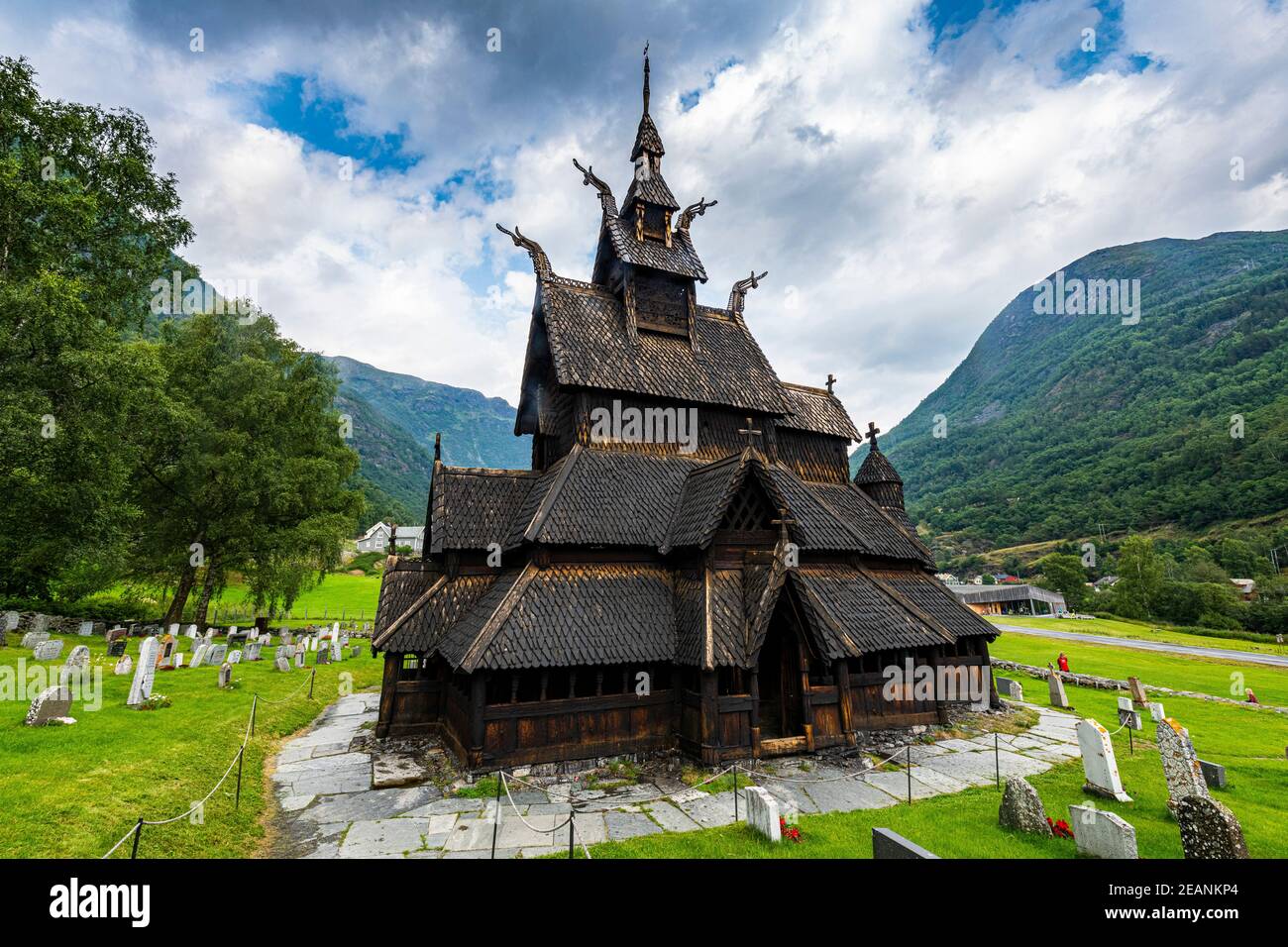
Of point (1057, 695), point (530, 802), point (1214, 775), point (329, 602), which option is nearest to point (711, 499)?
point (530, 802)

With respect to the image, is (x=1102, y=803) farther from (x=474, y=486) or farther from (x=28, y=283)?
(x=28, y=283)

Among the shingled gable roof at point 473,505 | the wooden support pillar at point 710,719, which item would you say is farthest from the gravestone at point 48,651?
the wooden support pillar at point 710,719

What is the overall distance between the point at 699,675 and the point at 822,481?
10475mm

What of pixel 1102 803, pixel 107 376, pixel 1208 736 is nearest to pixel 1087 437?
pixel 1208 736

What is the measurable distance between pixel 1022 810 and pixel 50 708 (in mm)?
18545

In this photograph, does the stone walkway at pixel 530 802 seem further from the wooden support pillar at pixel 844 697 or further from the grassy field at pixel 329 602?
the grassy field at pixel 329 602

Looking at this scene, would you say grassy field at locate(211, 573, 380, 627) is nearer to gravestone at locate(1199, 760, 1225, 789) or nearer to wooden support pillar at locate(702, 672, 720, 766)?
wooden support pillar at locate(702, 672, 720, 766)

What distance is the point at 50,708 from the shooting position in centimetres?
1109

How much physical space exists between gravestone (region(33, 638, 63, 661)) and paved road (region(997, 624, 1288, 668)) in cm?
6154

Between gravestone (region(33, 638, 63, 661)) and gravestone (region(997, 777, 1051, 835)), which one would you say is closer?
gravestone (region(997, 777, 1051, 835))

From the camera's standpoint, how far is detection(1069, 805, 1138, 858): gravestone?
7336 millimetres

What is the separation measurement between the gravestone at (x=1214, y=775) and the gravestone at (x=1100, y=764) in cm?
244

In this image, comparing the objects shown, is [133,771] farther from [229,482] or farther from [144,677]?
[229,482]

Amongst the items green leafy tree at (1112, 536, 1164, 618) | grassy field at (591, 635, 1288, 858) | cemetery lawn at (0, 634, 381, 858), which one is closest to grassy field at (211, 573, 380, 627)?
cemetery lawn at (0, 634, 381, 858)
